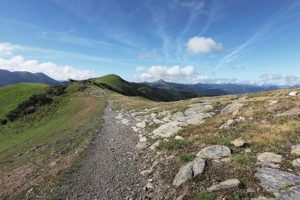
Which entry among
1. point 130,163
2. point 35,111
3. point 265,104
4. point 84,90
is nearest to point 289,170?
point 130,163

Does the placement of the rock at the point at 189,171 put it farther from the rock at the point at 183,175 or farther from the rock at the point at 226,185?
the rock at the point at 226,185

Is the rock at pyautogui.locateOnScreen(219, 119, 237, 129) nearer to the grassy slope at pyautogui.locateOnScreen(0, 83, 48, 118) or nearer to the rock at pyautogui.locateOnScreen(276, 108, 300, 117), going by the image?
the rock at pyautogui.locateOnScreen(276, 108, 300, 117)

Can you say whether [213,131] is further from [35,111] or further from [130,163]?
[35,111]

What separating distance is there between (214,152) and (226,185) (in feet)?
15.8

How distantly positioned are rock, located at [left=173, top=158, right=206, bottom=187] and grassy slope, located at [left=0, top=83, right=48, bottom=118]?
62379mm

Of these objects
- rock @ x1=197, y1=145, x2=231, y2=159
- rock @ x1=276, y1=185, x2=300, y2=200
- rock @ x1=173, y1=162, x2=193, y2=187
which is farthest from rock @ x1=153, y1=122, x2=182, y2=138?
rock @ x1=276, y1=185, x2=300, y2=200

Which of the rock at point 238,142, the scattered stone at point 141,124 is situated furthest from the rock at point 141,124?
the rock at point 238,142

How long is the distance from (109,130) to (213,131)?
1443 cm

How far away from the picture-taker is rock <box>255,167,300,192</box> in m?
13.1

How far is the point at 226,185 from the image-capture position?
Result: 45.5ft

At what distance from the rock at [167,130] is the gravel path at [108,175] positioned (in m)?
2.42

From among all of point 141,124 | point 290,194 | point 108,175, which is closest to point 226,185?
point 290,194

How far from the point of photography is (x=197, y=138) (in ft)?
74.0

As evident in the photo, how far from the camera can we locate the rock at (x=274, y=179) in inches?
517
